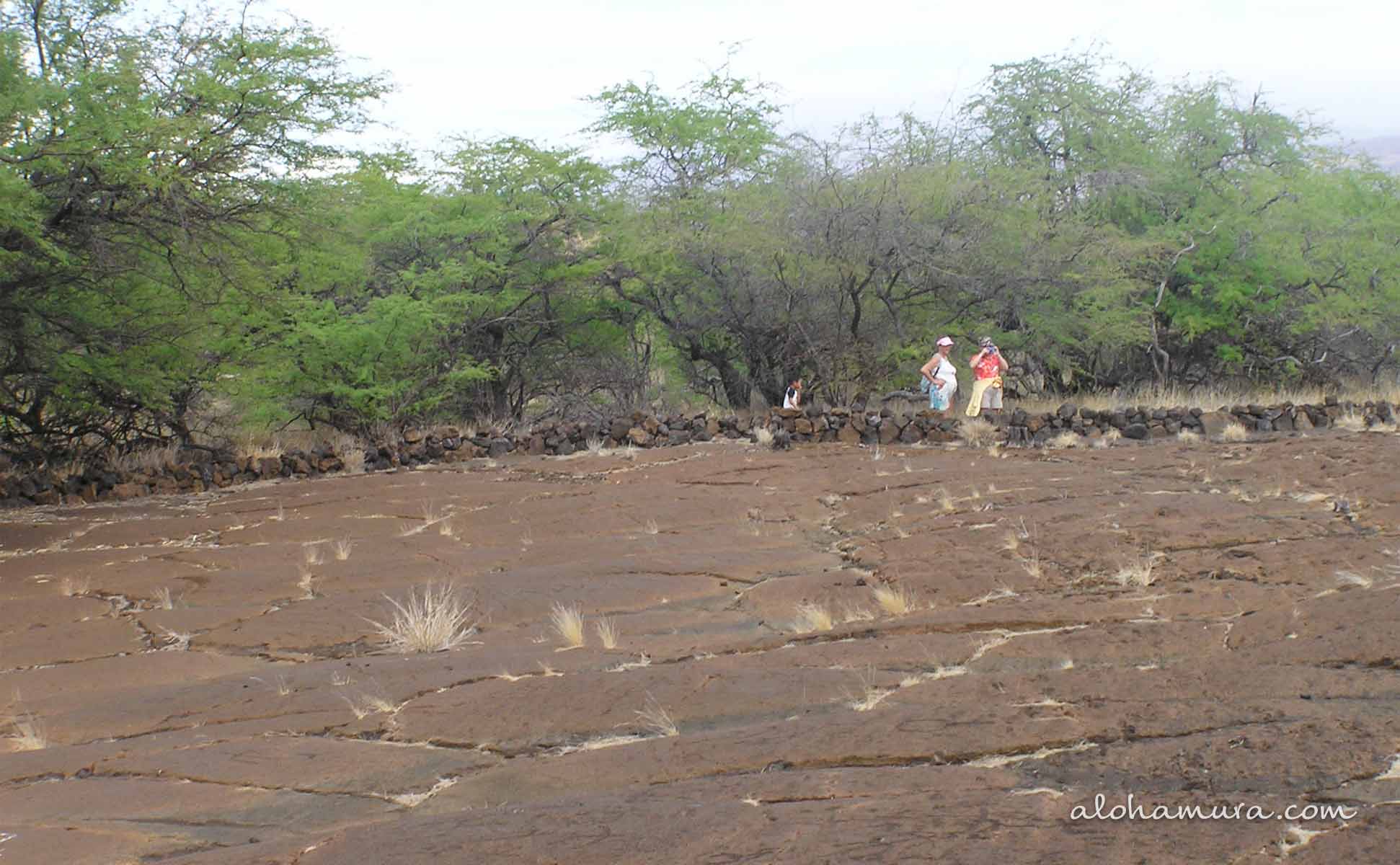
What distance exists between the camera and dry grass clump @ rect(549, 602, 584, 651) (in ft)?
23.6

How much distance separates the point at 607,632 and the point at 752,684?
5.54 ft

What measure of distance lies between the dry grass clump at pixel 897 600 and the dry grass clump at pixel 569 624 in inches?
75.0

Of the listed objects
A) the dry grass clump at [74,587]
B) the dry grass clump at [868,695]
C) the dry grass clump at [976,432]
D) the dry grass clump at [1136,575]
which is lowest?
the dry grass clump at [868,695]

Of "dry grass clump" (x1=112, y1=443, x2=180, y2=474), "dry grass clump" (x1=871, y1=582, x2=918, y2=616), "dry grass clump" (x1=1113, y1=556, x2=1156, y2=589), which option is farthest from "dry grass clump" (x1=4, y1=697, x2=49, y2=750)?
"dry grass clump" (x1=112, y1=443, x2=180, y2=474)

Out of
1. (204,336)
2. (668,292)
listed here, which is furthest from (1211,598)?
(668,292)

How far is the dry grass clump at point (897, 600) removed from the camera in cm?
722

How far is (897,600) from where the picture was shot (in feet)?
24.0

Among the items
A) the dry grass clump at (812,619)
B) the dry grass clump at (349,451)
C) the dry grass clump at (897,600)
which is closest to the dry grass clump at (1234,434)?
the dry grass clump at (897,600)

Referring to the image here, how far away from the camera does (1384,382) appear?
2181cm

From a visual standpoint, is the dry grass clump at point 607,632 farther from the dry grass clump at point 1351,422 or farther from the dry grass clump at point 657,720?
the dry grass clump at point 1351,422

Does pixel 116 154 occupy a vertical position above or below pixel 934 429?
above

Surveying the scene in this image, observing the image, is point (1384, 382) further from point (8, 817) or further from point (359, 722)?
point (8, 817)

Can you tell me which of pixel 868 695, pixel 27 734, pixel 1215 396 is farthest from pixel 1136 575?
pixel 1215 396

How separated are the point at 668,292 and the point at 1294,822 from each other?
60.9 feet
